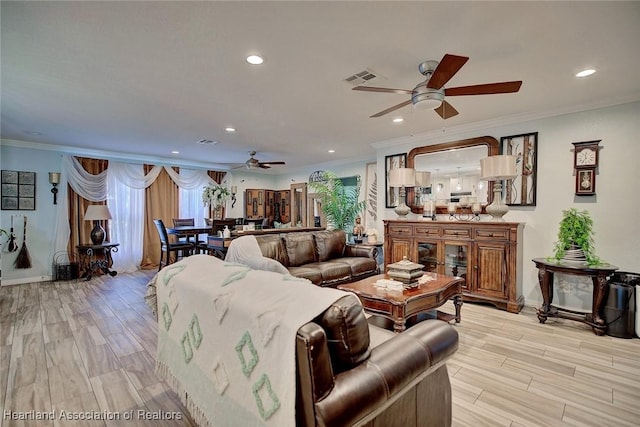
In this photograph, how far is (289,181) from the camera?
8.83 metres

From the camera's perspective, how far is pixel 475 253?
3.88 meters

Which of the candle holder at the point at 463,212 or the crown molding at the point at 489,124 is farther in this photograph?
the candle holder at the point at 463,212

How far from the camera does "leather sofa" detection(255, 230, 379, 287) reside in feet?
12.8

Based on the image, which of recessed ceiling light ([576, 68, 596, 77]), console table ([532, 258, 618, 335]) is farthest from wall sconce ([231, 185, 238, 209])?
recessed ceiling light ([576, 68, 596, 77])

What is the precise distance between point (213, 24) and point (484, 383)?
3164 millimetres

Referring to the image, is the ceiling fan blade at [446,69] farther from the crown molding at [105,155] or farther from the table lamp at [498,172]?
the crown molding at [105,155]

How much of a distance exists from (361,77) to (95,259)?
19.8 ft

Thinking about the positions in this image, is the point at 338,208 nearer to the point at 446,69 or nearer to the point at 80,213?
the point at 446,69

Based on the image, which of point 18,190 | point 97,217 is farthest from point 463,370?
point 18,190

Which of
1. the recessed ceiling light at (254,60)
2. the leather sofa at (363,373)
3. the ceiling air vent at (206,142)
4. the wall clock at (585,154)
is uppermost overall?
the recessed ceiling light at (254,60)

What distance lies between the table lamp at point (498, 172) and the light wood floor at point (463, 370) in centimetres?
130

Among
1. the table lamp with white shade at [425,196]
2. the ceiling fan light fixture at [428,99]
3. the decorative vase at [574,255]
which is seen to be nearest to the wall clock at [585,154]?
the decorative vase at [574,255]

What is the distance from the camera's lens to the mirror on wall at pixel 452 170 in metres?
4.21

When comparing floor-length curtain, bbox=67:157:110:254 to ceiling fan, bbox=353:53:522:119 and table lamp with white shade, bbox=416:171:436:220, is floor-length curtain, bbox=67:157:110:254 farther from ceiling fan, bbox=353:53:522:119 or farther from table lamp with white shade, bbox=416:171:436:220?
table lamp with white shade, bbox=416:171:436:220
